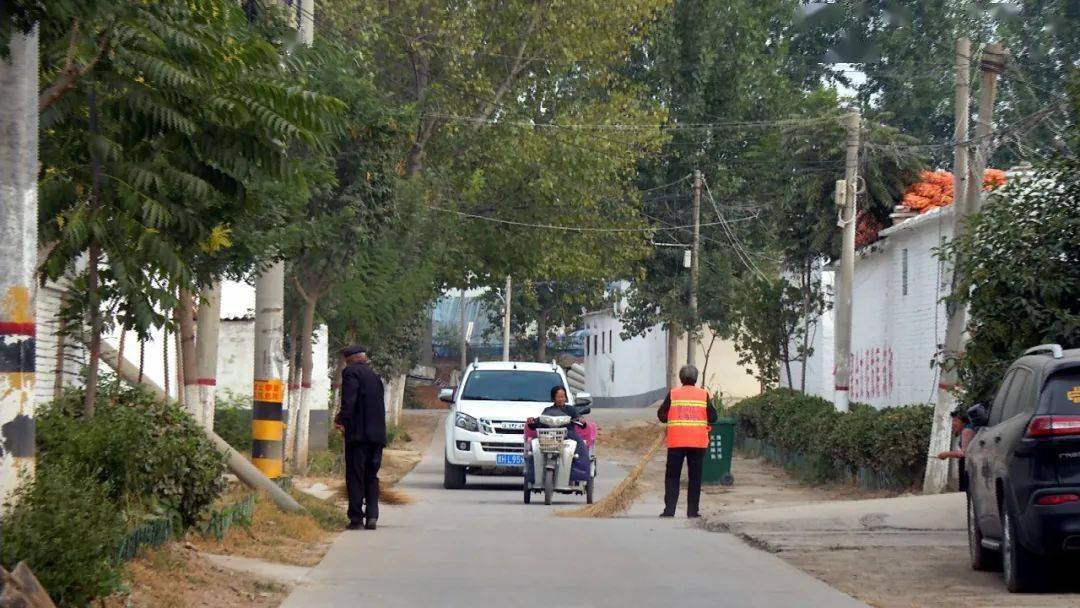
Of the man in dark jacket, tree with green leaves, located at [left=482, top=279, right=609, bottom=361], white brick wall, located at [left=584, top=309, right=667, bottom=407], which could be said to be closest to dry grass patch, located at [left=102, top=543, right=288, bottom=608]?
the man in dark jacket

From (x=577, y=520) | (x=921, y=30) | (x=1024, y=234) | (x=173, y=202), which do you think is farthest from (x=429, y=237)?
(x=921, y=30)

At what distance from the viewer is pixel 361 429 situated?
658 inches

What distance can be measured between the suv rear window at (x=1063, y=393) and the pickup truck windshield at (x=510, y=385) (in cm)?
1559

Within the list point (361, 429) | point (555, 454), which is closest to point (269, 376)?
point (361, 429)

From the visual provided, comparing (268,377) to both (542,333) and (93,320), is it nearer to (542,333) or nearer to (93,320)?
(93,320)

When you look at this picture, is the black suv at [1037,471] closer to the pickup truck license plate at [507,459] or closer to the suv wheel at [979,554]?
the suv wheel at [979,554]

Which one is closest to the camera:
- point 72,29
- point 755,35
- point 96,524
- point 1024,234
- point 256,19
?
point 96,524

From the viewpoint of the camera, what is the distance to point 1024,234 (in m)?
16.7

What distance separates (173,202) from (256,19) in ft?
21.7

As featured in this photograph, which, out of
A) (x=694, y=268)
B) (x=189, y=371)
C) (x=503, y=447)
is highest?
(x=694, y=268)

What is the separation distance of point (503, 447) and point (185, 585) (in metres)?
14.7

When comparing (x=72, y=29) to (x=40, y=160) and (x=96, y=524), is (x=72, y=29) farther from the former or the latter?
(x=96, y=524)

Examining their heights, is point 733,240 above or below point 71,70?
above

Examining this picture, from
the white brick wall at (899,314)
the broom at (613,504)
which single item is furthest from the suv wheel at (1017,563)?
the white brick wall at (899,314)
